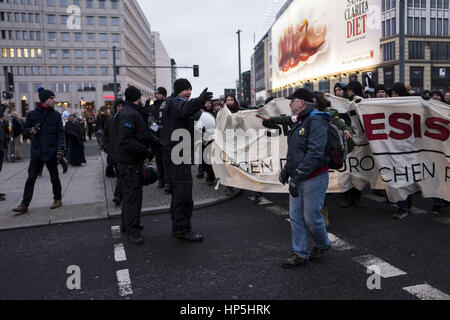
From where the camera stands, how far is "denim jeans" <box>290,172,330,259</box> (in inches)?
159

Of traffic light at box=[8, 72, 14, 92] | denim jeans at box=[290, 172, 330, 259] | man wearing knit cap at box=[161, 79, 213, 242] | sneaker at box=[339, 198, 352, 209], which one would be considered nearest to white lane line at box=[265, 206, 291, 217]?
sneaker at box=[339, 198, 352, 209]

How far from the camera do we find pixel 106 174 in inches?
408

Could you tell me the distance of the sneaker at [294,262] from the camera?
413 cm

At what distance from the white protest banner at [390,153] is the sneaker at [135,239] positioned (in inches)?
108

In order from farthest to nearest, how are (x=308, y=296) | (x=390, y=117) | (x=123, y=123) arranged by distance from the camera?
(x=390, y=117) → (x=123, y=123) → (x=308, y=296)

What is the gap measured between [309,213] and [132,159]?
2.37 metres

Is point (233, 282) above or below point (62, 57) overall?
below

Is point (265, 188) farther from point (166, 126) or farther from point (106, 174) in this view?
point (106, 174)

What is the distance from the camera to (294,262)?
4141mm

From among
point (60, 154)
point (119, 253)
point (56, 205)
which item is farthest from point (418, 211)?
point (56, 205)

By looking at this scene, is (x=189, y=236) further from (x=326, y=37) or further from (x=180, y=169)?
(x=326, y=37)

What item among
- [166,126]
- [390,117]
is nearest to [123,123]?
[166,126]

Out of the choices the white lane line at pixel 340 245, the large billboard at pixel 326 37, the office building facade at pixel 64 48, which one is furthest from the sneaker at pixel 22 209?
the office building facade at pixel 64 48

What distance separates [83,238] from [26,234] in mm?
922
